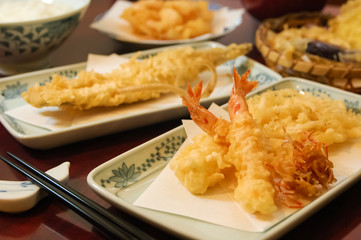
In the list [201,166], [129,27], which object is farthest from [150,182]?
[129,27]

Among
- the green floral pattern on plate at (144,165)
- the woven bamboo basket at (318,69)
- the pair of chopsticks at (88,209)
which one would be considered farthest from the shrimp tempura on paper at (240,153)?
the woven bamboo basket at (318,69)

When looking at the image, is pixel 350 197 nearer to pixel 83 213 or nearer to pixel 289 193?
pixel 289 193

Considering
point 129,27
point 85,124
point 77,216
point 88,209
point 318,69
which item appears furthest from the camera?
point 129,27

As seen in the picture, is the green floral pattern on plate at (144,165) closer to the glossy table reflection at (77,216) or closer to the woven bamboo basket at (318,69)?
the glossy table reflection at (77,216)

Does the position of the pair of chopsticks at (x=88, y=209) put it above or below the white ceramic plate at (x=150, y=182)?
above

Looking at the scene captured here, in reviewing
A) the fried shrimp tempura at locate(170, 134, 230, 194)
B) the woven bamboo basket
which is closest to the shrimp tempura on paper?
the fried shrimp tempura at locate(170, 134, 230, 194)

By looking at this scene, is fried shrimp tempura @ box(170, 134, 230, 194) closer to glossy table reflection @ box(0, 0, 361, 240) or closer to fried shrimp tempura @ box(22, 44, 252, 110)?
glossy table reflection @ box(0, 0, 361, 240)

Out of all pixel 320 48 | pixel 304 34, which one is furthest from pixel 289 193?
pixel 304 34

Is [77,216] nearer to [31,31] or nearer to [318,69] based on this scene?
[31,31]
